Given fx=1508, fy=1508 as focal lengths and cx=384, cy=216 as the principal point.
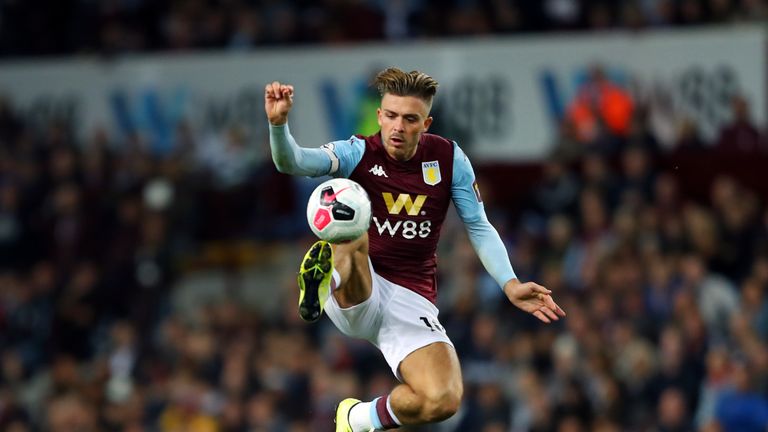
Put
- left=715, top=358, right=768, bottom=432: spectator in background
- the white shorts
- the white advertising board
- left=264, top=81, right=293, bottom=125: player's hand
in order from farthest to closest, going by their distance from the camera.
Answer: the white advertising board
left=715, top=358, right=768, bottom=432: spectator in background
the white shorts
left=264, top=81, right=293, bottom=125: player's hand

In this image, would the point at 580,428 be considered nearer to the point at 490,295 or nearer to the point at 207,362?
the point at 490,295

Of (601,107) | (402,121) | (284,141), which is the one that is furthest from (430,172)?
(601,107)

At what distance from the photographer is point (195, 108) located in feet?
64.8

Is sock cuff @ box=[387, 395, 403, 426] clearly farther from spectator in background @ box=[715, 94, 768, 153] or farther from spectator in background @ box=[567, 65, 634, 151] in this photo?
spectator in background @ box=[715, 94, 768, 153]

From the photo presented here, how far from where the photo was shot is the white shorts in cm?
887

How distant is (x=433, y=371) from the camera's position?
343 inches

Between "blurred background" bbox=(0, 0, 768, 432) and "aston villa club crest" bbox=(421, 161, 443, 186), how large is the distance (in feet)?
16.1

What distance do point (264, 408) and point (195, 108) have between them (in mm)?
6197

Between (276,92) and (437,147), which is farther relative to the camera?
(437,147)

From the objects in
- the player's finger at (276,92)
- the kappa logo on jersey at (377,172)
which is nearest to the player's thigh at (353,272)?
the kappa logo on jersey at (377,172)

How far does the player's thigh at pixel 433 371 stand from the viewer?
862 cm

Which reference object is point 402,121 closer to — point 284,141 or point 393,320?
point 284,141

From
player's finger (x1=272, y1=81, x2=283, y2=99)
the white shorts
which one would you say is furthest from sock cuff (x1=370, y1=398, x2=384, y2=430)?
player's finger (x1=272, y1=81, x2=283, y2=99)

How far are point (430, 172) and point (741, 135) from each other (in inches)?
319
